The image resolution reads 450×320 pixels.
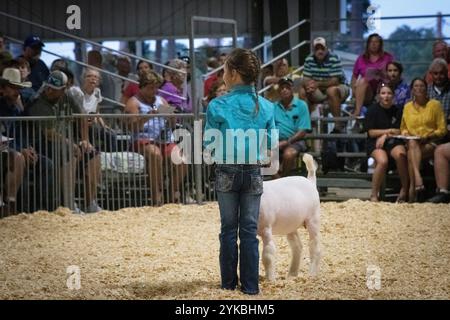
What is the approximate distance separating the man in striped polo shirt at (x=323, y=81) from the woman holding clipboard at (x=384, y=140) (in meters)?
0.96

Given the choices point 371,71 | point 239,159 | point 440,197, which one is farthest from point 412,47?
point 239,159

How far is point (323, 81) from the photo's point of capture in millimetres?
12844

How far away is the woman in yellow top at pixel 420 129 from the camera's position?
11125 mm

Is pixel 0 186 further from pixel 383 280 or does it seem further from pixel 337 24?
pixel 337 24

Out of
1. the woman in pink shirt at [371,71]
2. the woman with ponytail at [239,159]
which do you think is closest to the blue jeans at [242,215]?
the woman with ponytail at [239,159]

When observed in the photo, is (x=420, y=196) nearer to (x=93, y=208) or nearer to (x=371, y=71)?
(x=371, y=71)

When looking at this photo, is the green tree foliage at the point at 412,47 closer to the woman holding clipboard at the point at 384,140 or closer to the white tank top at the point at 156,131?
the woman holding clipboard at the point at 384,140

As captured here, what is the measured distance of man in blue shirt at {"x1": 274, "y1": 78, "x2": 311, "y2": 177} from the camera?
11.7m

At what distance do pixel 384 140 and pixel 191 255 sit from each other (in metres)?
4.48

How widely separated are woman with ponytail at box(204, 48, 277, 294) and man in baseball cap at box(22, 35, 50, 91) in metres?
6.27

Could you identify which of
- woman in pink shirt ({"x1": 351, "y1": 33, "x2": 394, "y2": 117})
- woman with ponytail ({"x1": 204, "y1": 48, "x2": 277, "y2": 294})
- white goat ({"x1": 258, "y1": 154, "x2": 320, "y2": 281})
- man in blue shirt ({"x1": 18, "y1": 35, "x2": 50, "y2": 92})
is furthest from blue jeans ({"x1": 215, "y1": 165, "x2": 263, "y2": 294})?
woman in pink shirt ({"x1": 351, "y1": 33, "x2": 394, "y2": 117})

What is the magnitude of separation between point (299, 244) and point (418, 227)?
2.85 metres

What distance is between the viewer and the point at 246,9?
1552cm

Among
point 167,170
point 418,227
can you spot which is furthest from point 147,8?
point 418,227
